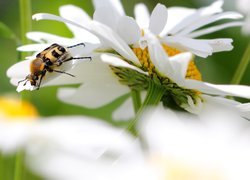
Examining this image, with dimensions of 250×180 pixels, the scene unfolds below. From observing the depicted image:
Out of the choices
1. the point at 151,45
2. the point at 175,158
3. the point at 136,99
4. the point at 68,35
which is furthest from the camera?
the point at 68,35

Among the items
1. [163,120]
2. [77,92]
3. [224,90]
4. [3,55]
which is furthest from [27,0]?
[3,55]

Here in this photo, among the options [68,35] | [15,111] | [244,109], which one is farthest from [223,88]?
[68,35]

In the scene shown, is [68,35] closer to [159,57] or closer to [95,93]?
[95,93]

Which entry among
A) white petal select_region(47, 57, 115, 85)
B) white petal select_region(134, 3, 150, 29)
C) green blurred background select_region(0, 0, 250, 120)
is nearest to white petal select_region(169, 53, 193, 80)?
white petal select_region(47, 57, 115, 85)

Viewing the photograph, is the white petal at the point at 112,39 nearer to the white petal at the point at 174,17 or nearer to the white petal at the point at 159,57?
the white petal at the point at 159,57

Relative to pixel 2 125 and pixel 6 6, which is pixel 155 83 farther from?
pixel 6 6

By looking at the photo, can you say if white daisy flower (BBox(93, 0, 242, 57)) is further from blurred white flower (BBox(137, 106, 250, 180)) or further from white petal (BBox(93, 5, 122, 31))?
blurred white flower (BBox(137, 106, 250, 180))

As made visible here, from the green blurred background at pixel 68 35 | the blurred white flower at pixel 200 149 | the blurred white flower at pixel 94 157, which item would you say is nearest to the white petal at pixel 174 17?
the blurred white flower at pixel 94 157

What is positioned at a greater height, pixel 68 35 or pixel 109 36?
pixel 109 36
